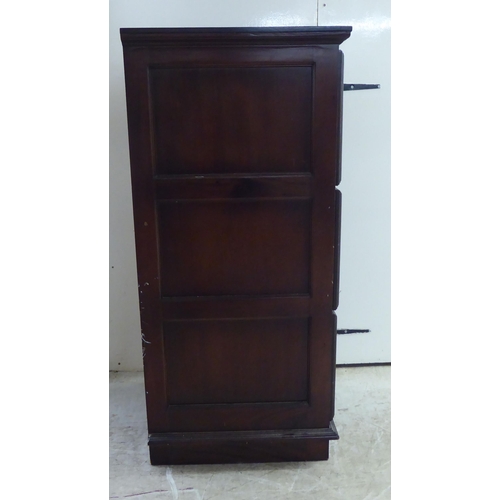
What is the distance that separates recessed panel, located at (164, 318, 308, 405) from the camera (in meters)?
1.46

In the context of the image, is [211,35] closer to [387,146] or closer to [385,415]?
[387,146]

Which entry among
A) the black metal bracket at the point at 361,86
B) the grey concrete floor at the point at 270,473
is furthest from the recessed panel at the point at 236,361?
the black metal bracket at the point at 361,86

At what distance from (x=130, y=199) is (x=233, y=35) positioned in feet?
3.16

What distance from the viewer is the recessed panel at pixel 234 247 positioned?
1377 millimetres

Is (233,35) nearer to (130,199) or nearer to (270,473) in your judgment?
(130,199)

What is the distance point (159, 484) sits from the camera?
147cm

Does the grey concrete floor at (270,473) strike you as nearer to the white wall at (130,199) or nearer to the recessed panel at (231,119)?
the white wall at (130,199)

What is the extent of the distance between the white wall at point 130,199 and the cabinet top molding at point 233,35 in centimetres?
64

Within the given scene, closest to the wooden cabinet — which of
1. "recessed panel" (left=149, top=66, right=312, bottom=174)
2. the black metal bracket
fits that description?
"recessed panel" (left=149, top=66, right=312, bottom=174)

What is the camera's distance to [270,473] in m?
1.52

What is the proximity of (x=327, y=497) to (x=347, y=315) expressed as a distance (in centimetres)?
89

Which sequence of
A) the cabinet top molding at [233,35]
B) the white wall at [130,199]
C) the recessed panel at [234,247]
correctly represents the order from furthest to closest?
the white wall at [130,199] → the recessed panel at [234,247] → the cabinet top molding at [233,35]

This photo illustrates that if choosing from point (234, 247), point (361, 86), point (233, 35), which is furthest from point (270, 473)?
point (361, 86)

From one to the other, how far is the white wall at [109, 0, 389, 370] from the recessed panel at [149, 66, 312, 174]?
656mm
